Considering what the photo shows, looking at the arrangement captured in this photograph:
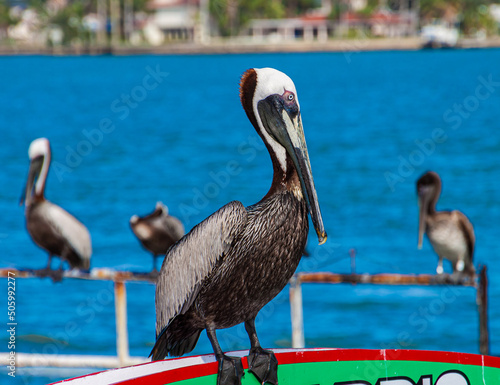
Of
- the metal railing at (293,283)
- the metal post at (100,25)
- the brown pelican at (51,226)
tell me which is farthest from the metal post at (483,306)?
the metal post at (100,25)

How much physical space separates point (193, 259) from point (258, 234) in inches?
10.6

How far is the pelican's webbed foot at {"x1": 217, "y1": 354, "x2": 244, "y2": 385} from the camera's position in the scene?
278 cm

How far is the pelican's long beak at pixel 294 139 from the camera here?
9.86 ft

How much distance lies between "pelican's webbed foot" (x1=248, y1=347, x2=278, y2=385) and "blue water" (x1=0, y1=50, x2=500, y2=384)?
159 inches

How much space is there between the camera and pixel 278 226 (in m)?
3.08

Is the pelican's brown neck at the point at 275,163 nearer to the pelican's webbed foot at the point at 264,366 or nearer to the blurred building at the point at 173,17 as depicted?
the pelican's webbed foot at the point at 264,366

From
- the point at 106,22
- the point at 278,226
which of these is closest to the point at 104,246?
the point at 278,226
